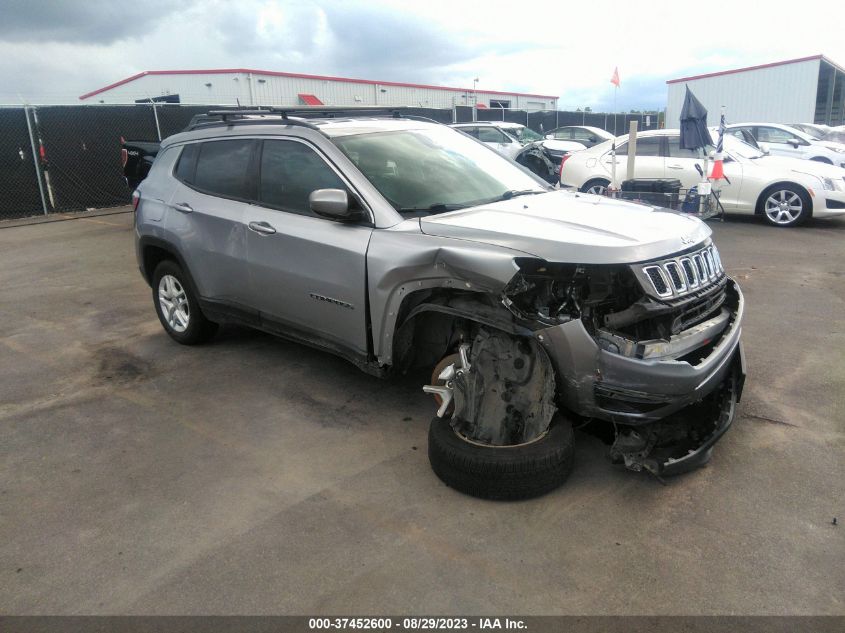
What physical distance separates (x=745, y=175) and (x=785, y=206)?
2.56 feet

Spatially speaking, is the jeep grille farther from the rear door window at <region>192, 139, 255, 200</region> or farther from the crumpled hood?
the rear door window at <region>192, 139, 255, 200</region>

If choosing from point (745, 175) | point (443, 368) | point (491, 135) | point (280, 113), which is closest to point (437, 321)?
point (443, 368)

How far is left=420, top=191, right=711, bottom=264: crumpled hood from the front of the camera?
309 centimetres

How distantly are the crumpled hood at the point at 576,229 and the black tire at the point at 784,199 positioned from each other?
7565 millimetres

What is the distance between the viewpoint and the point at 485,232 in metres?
3.36

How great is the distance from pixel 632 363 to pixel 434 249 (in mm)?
1140

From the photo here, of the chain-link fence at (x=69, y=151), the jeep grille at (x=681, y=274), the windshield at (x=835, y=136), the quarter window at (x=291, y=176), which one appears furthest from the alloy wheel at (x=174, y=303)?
the windshield at (x=835, y=136)

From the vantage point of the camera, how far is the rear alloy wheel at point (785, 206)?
33.3ft

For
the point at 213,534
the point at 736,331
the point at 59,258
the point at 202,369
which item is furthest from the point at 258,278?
the point at 59,258

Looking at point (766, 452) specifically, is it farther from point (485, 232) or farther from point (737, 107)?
point (737, 107)

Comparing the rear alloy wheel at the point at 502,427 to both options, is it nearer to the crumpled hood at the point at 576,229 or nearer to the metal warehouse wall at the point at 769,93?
the crumpled hood at the point at 576,229

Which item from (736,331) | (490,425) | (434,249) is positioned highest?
(434,249)

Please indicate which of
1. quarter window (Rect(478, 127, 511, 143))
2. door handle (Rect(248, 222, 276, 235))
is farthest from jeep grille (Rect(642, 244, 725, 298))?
quarter window (Rect(478, 127, 511, 143))

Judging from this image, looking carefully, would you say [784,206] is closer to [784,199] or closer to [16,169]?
[784,199]
